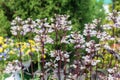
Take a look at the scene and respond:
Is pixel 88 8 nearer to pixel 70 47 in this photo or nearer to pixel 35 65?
pixel 70 47

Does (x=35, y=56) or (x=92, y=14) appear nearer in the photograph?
(x=35, y=56)

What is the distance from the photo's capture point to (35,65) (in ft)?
18.8

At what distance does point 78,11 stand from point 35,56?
0.96m

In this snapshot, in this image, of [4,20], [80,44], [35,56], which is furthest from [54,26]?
[4,20]

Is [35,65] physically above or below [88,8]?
below

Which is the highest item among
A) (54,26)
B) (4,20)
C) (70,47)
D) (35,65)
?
(54,26)

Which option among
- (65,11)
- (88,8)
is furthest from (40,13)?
(88,8)

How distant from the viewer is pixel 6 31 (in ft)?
18.8

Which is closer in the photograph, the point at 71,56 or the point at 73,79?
the point at 73,79

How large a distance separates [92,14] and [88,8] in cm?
21

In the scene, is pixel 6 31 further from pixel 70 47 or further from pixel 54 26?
pixel 54 26

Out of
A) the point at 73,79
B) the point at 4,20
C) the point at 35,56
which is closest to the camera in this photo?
the point at 73,79

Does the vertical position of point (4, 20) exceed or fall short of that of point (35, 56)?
it exceeds it

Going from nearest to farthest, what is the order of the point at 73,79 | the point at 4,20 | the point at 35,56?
the point at 73,79 → the point at 35,56 → the point at 4,20
